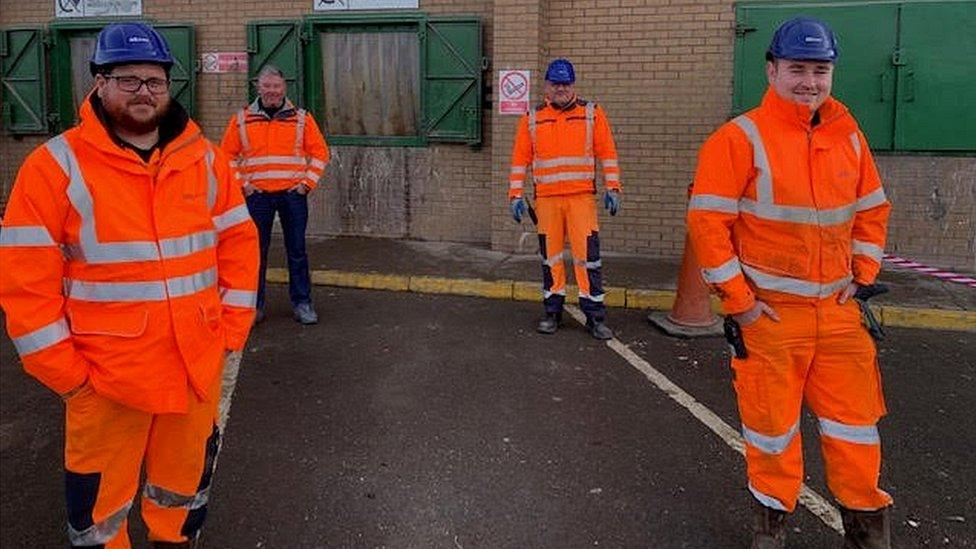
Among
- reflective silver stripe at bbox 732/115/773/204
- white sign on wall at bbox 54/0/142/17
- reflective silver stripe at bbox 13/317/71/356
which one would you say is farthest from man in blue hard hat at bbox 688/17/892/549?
white sign on wall at bbox 54/0/142/17

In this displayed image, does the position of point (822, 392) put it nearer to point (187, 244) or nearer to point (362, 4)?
point (187, 244)

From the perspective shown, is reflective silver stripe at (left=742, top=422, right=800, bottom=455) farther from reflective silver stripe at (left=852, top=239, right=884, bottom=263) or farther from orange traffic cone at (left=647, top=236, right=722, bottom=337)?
orange traffic cone at (left=647, top=236, right=722, bottom=337)

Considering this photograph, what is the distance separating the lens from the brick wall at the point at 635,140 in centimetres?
880

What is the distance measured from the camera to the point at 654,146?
9383 mm

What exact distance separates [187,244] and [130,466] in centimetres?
74

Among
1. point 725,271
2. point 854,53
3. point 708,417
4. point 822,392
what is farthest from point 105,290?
point 854,53

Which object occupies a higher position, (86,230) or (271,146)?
(271,146)

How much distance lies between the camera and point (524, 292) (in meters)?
8.01

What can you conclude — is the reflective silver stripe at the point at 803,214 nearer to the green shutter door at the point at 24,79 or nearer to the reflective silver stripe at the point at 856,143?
the reflective silver stripe at the point at 856,143

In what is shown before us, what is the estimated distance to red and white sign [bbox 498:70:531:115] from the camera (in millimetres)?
9430

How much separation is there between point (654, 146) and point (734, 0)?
1.73 metres

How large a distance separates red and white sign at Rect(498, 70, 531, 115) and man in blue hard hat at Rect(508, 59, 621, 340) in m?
2.86

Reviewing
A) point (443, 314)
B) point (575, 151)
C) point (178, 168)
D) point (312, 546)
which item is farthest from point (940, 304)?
point (178, 168)

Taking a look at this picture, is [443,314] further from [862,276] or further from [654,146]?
[862,276]
